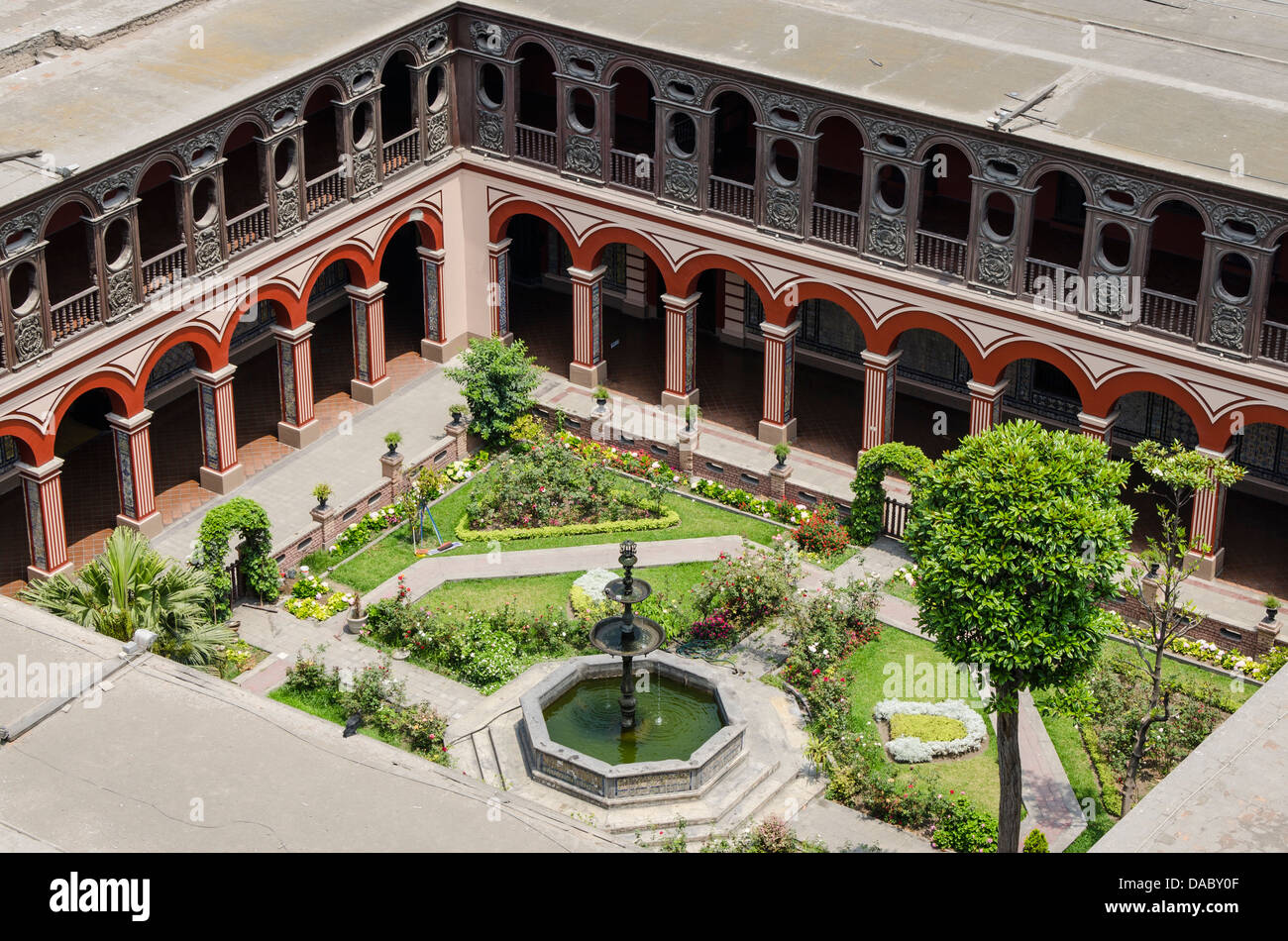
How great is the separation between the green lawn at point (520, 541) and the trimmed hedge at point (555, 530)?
9 cm

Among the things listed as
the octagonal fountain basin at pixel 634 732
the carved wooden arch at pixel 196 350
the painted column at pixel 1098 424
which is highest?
the carved wooden arch at pixel 196 350

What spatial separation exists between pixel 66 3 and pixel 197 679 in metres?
20.9

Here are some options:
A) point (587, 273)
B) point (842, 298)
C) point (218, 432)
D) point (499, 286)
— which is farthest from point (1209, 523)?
point (218, 432)

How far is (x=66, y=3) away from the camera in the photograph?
1852 inches

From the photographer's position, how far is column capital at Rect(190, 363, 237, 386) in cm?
4403

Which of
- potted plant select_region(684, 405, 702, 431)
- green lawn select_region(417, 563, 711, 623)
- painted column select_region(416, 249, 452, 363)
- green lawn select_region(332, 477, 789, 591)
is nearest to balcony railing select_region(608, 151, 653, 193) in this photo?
painted column select_region(416, 249, 452, 363)

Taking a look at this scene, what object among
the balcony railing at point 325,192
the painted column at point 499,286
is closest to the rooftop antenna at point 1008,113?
the painted column at point 499,286

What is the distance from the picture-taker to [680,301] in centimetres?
4747

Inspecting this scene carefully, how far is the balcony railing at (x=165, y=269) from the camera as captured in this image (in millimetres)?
42594

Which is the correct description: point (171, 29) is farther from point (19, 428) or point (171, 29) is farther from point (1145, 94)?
point (1145, 94)

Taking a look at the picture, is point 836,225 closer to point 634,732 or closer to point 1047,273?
point 1047,273

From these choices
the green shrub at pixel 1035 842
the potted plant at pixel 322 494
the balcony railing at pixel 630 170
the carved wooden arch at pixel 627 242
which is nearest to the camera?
the green shrub at pixel 1035 842

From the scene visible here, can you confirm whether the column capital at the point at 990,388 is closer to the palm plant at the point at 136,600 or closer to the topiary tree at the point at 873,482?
the topiary tree at the point at 873,482

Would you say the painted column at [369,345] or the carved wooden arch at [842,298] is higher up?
the carved wooden arch at [842,298]
